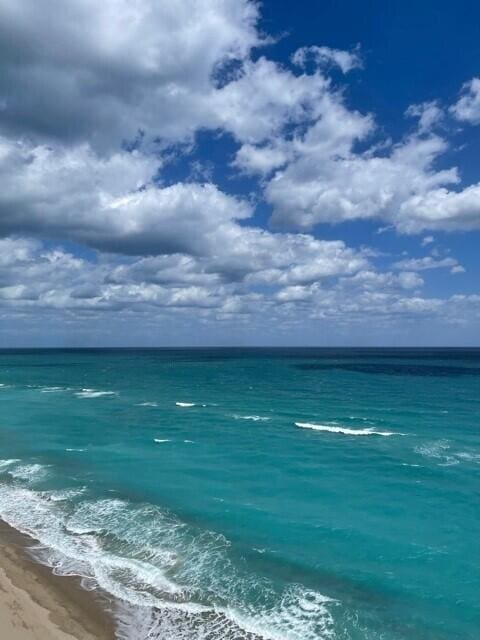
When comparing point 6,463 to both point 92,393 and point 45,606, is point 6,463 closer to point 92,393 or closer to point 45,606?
point 45,606

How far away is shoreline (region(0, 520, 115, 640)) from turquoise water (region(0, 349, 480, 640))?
25.4 inches

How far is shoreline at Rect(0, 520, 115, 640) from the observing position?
13.9 m

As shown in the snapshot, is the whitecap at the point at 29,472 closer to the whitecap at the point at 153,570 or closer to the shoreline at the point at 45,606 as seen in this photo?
the whitecap at the point at 153,570

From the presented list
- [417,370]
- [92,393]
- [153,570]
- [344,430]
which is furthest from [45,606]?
[417,370]

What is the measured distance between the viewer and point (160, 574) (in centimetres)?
1756

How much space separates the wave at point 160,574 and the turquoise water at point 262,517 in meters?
0.07

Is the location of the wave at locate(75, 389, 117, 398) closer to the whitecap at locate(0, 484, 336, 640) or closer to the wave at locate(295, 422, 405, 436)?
the wave at locate(295, 422, 405, 436)

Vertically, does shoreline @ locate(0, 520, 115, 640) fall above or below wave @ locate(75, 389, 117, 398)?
below

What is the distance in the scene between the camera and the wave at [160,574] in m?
14.6

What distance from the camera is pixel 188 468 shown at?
101 ft

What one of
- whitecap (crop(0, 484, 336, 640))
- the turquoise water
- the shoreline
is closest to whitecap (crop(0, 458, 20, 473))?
the turquoise water

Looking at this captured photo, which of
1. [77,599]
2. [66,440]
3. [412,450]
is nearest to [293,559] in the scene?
[77,599]

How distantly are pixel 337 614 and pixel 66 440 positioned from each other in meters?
29.4

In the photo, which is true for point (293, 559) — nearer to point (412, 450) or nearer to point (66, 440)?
point (412, 450)
